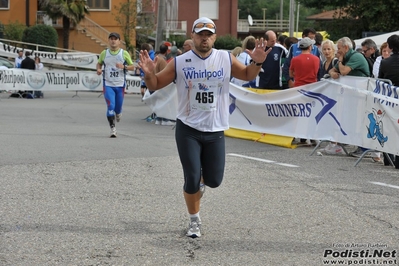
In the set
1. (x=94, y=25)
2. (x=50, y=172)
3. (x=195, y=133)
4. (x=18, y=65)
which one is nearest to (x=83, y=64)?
(x=18, y=65)

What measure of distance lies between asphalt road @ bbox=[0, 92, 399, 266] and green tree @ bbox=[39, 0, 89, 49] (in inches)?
1517

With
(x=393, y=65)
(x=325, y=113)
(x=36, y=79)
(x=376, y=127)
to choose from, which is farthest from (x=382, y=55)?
(x=36, y=79)

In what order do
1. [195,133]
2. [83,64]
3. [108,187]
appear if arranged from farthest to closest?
[83,64]
[108,187]
[195,133]

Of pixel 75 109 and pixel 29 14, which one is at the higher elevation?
pixel 29 14

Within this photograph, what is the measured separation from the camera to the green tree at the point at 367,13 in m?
33.7

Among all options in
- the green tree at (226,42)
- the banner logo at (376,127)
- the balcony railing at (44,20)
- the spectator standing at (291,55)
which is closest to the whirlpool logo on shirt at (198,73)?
the banner logo at (376,127)

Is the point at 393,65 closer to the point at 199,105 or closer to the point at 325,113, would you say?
the point at 325,113

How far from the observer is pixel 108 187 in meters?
9.53

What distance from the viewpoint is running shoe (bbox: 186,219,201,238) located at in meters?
7.02

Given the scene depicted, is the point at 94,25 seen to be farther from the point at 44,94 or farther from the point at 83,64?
the point at 44,94

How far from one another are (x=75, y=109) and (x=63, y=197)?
15.0 meters

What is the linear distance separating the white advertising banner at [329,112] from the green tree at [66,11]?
124 feet

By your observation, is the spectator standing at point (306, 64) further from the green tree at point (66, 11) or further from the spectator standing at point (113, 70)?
the green tree at point (66, 11)

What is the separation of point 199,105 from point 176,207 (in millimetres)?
1679
